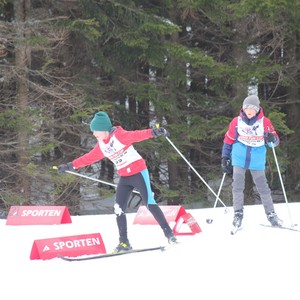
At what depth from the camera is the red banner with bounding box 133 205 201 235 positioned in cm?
628

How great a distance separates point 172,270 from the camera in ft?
14.9

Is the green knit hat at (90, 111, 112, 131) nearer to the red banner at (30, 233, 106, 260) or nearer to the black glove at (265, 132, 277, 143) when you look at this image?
the red banner at (30, 233, 106, 260)

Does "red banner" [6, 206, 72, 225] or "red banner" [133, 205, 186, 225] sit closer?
"red banner" [133, 205, 186, 225]

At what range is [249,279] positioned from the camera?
4.17 metres

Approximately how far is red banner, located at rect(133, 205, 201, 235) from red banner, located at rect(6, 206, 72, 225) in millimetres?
972

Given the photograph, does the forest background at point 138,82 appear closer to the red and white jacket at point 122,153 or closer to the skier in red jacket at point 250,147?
the skier in red jacket at point 250,147

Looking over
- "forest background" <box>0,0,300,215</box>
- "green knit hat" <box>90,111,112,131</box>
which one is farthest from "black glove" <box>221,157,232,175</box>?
"forest background" <box>0,0,300,215</box>

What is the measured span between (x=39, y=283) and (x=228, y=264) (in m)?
1.58

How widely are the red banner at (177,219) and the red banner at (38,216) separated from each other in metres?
0.97

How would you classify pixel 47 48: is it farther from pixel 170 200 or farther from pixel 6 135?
pixel 170 200

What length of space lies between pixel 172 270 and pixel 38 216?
10.9 feet

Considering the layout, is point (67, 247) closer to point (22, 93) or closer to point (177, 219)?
point (177, 219)

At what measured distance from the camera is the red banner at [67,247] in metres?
5.10

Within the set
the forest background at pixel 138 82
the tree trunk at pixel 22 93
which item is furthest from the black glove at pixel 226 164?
the tree trunk at pixel 22 93
